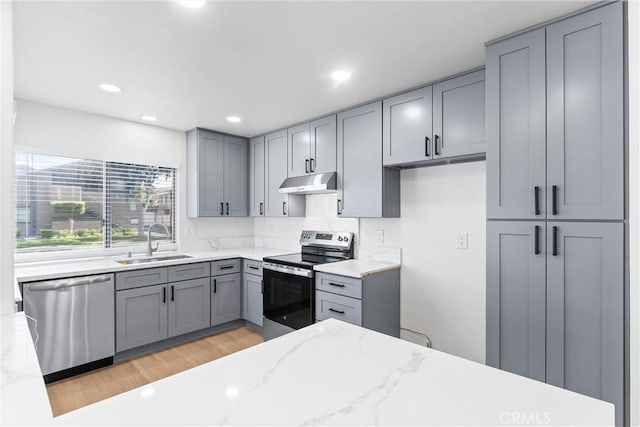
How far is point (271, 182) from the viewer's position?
13.0 ft

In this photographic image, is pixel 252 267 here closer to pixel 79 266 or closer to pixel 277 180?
pixel 277 180

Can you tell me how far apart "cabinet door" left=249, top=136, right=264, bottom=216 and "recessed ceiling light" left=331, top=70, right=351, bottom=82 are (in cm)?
186

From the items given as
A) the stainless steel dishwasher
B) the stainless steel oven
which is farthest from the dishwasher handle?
the stainless steel oven

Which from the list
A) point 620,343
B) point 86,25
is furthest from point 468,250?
point 86,25

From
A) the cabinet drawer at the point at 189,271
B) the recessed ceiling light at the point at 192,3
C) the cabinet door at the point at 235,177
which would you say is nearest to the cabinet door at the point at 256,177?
the cabinet door at the point at 235,177

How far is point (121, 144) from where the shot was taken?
3512 millimetres

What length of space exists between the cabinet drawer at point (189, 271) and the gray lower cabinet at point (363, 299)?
4.43 feet

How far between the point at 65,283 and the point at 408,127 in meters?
3.07

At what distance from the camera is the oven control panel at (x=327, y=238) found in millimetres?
3409

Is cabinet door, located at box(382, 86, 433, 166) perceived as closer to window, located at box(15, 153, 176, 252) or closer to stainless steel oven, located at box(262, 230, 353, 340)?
stainless steel oven, located at box(262, 230, 353, 340)

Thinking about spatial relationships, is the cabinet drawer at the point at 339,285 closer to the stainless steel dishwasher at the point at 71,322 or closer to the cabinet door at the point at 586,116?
the cabinet door at the point at 586,116

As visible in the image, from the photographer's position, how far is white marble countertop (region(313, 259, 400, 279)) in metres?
2.66

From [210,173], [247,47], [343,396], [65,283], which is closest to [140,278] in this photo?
[65,283]

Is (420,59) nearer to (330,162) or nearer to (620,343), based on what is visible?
(330,162)
